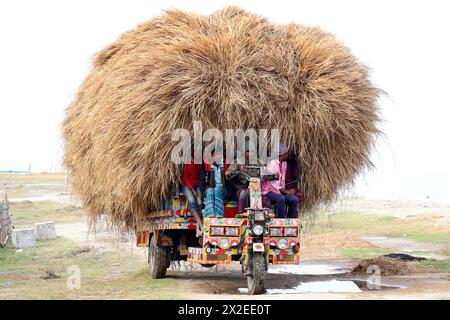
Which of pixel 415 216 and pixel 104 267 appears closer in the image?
pixel 104 267

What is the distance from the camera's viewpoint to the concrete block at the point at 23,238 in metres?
17.9

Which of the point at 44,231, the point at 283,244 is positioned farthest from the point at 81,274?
the point at 44,231

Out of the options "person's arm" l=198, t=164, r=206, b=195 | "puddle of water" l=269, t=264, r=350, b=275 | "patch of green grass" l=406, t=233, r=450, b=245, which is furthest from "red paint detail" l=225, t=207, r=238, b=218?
"patch of green grass" l=406, t=233, r=450, b=245

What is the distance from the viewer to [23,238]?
18078mm

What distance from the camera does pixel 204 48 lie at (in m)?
9.74

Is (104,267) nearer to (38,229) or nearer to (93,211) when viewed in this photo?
(93,211)

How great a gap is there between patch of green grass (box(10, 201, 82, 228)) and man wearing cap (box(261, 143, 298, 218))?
14387 mm

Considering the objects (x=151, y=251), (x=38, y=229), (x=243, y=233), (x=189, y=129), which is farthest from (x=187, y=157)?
(x=38, y=229)

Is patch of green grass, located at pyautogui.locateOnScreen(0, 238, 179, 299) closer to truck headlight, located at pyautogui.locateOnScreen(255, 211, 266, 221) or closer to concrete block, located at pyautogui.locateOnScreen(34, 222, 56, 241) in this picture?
concrete block, located at pyautogui.locateOnScreen(34, 222, 56, 241)

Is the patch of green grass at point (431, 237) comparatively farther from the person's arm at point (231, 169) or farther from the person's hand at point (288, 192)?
the person's arm at point (231, 169)

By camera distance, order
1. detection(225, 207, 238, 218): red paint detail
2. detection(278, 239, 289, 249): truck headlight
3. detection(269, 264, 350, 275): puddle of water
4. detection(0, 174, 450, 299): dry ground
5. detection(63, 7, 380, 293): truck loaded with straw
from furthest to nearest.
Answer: detection(269, 264, 350, 275): puddle of water < detection(225, 207, 238, 218): red paint detail < detection(0, 174, 450, 299): dry ground < detection(63, 7, 380, 293): truck loaded with straw < detection(278, 239, 289, 249): truck headlight

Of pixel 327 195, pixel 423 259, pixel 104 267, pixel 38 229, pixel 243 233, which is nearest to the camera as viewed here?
pixel 243 233

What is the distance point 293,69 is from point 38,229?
12.0 m

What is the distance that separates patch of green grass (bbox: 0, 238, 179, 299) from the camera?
10039 mm
